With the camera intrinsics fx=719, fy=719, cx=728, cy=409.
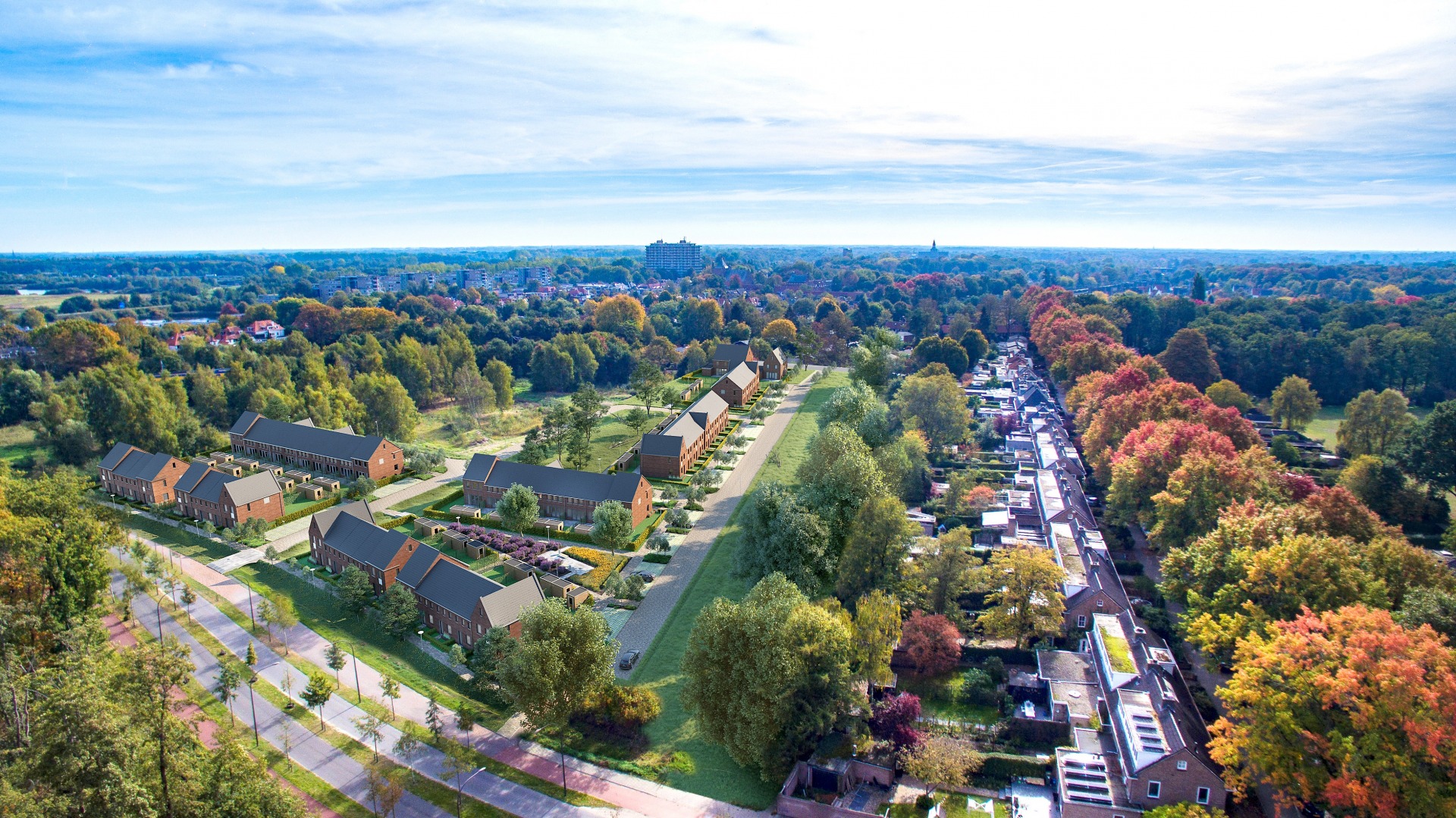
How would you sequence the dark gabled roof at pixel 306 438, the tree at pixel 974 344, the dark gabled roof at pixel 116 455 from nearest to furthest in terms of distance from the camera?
the dark gabled roof at pixel 116 455 → the dark gabled roof at pixel 306 438 → the tree at pixel 974 344

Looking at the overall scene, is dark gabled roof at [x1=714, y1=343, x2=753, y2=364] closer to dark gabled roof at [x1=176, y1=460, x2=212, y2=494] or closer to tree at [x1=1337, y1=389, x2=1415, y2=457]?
dark gabled roof at [x1=176, y1=460, x2=212, y2=494]

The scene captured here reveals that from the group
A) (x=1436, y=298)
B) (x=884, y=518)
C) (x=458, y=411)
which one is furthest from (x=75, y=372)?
(x=1436, y=298)

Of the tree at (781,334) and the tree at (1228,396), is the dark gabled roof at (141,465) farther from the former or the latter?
the tree at (1228,396)

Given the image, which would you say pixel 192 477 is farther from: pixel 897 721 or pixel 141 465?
pixel 897 721

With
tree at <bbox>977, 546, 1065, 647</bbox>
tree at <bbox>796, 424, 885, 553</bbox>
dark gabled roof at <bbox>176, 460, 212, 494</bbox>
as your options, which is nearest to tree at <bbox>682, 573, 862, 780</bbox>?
tree at <bbox>977, 546, 1065, 647</bbox>

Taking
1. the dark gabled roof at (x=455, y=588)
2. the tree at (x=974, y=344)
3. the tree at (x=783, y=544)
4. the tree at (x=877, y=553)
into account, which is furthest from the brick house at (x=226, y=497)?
the tree at (x=974, y=344)

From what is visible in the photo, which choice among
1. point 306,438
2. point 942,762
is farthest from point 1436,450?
point 306,438
